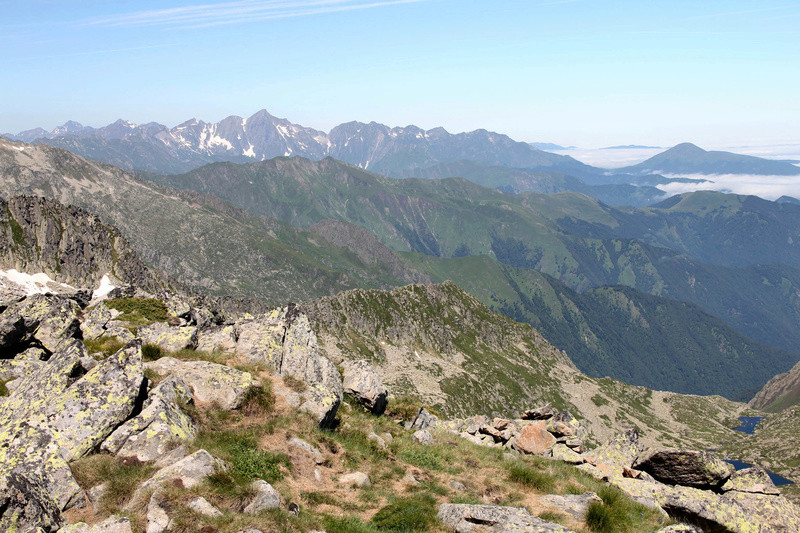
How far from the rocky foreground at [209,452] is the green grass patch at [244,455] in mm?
142

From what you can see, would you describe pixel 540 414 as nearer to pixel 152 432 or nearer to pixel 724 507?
pixel 724 507

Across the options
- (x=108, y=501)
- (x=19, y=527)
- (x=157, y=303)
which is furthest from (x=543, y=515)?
(x=157, y=303)

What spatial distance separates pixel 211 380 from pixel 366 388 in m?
14.2

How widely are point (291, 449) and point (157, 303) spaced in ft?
97.4

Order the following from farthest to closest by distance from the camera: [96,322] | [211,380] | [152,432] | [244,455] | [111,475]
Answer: [96,322], [211,380], [244,455], [152,432], [111,475]

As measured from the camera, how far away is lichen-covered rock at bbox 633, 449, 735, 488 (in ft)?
78.9

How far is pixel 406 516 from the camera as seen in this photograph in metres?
16.8

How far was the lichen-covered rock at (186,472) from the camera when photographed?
14938 mm

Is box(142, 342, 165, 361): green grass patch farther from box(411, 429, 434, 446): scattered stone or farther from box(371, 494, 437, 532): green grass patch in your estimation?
box(411, 429, 434, 446): scattered stone

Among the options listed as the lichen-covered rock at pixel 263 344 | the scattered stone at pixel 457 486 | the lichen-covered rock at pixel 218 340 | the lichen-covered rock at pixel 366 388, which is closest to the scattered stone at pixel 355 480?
the scattered stone at pixel 457 486

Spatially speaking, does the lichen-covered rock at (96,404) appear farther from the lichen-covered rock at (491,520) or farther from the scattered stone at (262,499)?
the lichen-covered rock at (491,520)

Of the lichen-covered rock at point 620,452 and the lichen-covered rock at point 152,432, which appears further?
the lichen-covered rock at point 620,452

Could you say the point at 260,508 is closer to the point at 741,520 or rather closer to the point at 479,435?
the point at 741,520

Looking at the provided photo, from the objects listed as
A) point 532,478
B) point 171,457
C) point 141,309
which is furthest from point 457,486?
point 141,309
